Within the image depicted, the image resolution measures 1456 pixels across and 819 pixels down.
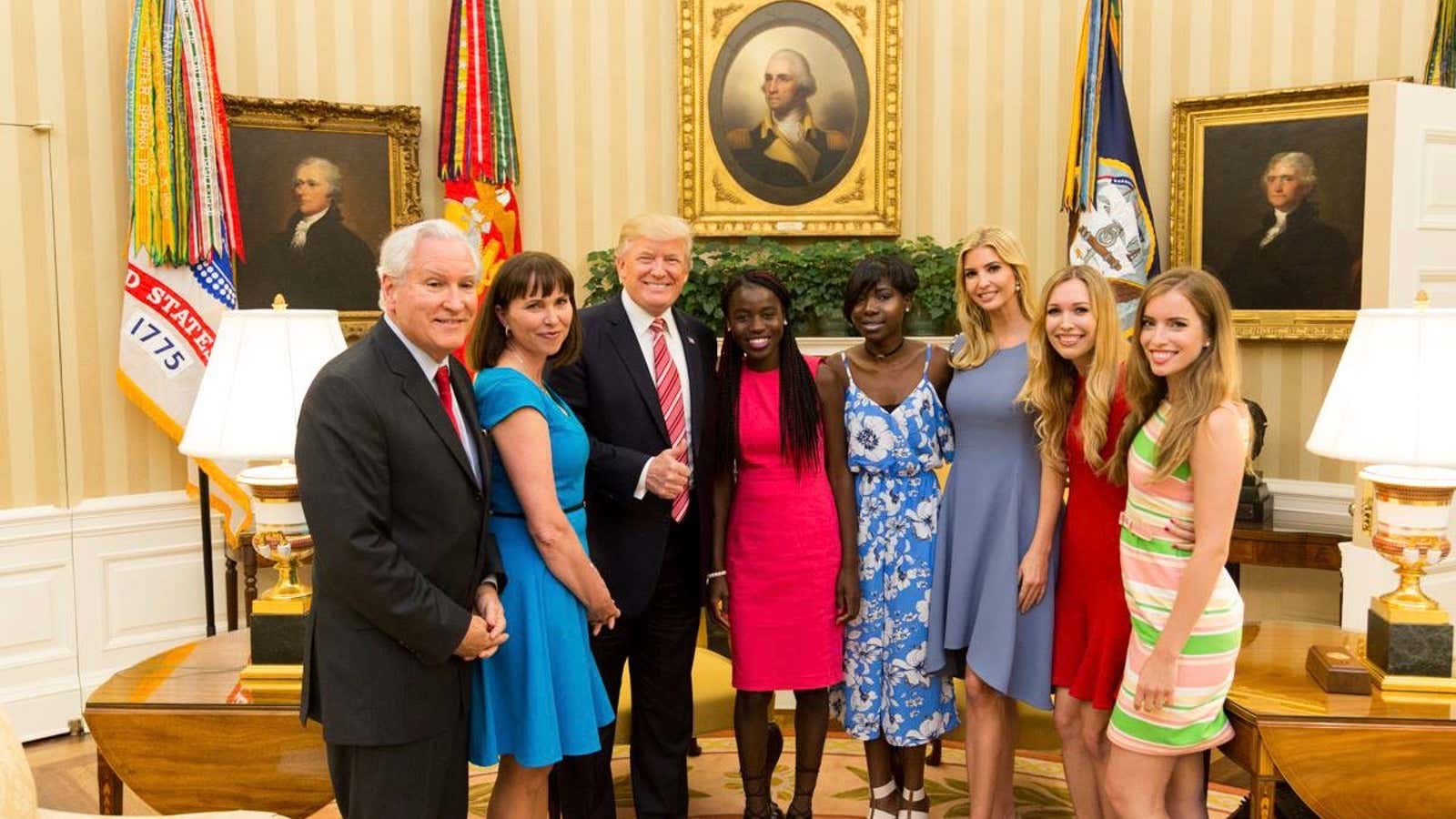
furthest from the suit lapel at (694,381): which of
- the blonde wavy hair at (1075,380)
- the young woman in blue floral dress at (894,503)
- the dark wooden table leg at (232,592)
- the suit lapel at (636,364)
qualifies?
the dark wooden table leg at (232,592)

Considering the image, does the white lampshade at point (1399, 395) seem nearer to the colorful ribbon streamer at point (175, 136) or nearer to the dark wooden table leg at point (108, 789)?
the dark wooden table leg at point (108, 789)

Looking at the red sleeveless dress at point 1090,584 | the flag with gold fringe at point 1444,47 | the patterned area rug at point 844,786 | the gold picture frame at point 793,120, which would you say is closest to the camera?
the red sleeveless dress at point 1090,584

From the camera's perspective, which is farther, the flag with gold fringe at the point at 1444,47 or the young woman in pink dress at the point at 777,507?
the flag with gold fringe at the point at 1444,47

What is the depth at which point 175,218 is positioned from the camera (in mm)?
4895

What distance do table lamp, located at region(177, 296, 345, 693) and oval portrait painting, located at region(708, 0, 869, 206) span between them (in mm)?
3180

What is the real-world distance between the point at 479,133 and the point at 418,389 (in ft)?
Result: 11.7

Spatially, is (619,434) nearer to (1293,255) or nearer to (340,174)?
(340,174)

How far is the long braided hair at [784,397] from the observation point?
3324mm

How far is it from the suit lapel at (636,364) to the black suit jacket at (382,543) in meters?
1.00

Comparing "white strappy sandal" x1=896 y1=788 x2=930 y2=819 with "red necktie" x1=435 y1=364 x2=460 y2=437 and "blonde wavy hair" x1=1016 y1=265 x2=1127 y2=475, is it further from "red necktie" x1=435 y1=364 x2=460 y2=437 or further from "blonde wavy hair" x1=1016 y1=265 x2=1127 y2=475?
"red necktie" x1=435 y1=364 x2=460 y2=437

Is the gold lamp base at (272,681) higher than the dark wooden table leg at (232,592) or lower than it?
higher

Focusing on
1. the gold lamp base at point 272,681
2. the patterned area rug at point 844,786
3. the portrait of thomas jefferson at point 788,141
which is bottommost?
the patterned area rug at point 844,786

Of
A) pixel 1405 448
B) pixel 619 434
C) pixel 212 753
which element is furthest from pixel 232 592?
pixel 1405 448

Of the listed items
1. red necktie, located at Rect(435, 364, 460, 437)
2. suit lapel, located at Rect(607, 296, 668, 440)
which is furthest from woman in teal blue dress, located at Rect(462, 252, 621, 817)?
suit lapel, located at Rect(607, 296, 668, 440)
